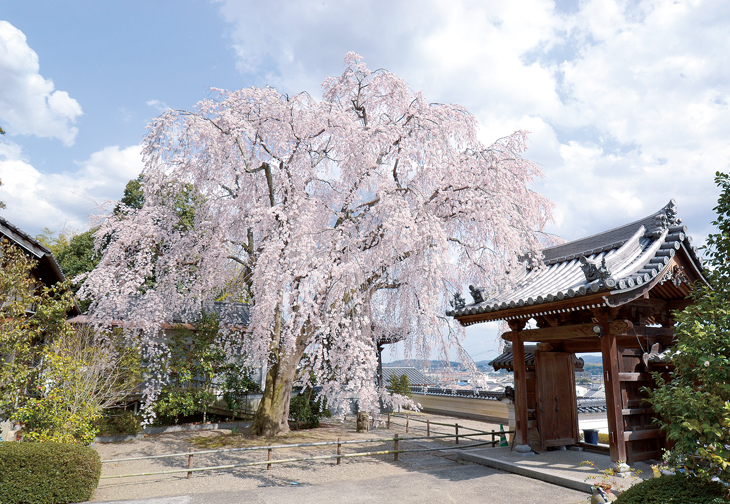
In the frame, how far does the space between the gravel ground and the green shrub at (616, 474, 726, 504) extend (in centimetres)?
232

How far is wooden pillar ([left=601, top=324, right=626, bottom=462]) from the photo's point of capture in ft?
26.3

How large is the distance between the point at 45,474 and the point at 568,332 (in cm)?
992

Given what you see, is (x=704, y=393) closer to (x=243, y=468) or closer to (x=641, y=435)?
(x=641, y=435)

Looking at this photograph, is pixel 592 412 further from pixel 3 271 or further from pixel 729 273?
pixel 3 271

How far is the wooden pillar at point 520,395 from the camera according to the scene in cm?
1008

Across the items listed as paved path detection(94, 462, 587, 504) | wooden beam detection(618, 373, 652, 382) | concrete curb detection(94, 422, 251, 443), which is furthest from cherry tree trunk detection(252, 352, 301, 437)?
wooden beam detection(618, 373, 652, 382)

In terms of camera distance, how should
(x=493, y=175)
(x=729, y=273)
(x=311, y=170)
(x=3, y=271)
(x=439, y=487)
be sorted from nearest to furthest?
(x=729, y=273) → (x=439, y=487) → (x=3, y=271) → (x=493, y=175) → (x=311, y=170)

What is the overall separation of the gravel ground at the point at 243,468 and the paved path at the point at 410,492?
9.6 inches

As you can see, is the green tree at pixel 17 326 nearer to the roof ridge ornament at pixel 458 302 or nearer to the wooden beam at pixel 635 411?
the roof ridge ornament at pixel 458 302

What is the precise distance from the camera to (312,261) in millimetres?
9789

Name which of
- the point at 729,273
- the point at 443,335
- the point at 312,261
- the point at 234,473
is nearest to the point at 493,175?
the point at 443,335

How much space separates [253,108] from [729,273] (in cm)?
1128

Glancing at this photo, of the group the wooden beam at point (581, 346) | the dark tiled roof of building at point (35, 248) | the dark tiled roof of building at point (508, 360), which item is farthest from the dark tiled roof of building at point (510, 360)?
the dark tiled roof of building at point (35, 248)

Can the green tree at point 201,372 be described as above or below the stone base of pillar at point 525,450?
above
